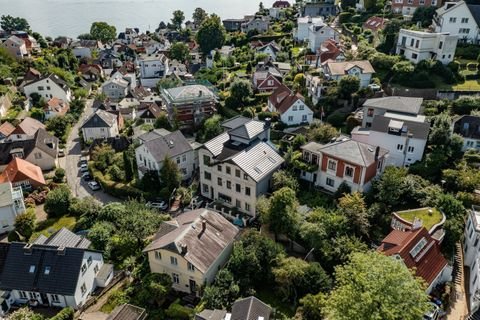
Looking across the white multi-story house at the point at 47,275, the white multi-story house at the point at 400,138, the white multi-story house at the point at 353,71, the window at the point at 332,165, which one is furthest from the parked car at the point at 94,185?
the white multi-story house at the point at 353,71

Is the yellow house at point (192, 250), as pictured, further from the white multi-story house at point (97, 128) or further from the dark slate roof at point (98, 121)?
the dark slate roof at point (98, 121)

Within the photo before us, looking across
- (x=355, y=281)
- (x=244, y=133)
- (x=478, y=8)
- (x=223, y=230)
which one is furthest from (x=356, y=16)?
(x=355, y=281)

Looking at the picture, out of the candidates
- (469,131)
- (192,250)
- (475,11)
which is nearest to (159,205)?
(192,250)

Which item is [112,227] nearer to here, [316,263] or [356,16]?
[316,263]

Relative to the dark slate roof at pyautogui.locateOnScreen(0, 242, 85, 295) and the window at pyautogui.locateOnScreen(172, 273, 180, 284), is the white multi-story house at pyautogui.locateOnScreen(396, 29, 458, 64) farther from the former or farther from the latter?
the dark slate roof at pyautogui.locateOnScreen(0, 242, 85, 295)

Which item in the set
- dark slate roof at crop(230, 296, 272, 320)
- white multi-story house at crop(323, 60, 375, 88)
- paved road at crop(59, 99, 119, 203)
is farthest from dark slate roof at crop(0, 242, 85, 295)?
white multi-story house at crop(323, 60, 375, 88)

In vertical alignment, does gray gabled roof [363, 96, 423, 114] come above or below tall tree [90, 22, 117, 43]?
below
